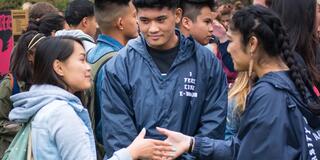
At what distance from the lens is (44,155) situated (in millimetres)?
3553

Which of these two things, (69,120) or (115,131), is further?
(115,131)

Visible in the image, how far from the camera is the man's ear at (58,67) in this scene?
3.79m

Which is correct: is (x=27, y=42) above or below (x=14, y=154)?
above

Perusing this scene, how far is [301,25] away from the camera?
4008 millimetres

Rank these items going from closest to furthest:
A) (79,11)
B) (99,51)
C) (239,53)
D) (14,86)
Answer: (239,53) < (99,51) < (14,86) < (79,11)

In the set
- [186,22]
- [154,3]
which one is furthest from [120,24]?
[154,3]

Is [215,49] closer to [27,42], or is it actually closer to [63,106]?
[27,42]

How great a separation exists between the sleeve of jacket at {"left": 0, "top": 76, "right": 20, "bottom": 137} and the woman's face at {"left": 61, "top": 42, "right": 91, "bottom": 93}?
7.02ft

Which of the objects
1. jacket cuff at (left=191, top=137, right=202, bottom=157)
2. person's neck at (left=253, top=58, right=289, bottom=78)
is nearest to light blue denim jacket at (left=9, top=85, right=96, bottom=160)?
jacket cuff at (left=191, top=137, right=202, bottom=157)

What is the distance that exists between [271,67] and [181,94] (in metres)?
0.79

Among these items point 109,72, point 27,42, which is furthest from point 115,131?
point 27,42

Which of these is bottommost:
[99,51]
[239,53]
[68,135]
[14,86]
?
[14,86]

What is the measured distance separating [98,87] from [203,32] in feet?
3.97

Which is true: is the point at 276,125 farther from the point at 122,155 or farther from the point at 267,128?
the point at 122,155
